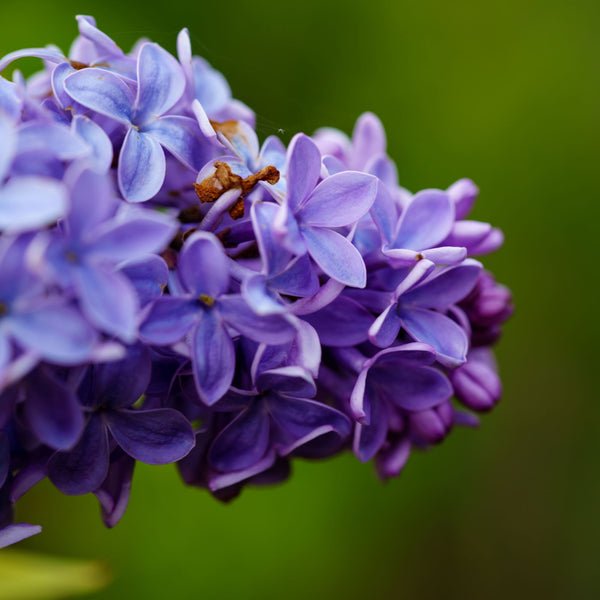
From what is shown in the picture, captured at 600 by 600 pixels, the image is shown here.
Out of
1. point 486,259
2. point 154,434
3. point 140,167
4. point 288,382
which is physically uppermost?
point 140,167

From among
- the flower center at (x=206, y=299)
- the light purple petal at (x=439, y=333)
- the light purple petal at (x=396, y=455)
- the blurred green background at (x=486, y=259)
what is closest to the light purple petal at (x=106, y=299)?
the flower center at (x=206, y=299)

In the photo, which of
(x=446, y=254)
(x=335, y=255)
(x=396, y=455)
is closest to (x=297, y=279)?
(x=335, y=255)

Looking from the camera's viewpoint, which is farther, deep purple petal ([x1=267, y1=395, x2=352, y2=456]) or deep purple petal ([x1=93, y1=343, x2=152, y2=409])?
deep purple petal ([x1=267, y1=395, x2=352, y2=456])

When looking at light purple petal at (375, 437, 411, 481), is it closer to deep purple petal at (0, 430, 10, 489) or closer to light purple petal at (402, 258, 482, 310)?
Answer: light purple petal at (402, 258, 482, 310)

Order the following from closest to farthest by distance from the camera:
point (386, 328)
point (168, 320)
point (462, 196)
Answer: point (168, 320)
point (386, 328)
point (462, 196)

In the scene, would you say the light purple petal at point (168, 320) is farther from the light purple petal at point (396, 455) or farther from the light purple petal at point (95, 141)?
the light purple petal at point (396, 455)

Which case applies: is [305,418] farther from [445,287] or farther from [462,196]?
[462,196]

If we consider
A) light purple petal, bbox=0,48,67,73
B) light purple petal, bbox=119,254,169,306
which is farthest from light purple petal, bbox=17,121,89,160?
light purple petal, bbox=0,48,67,73
